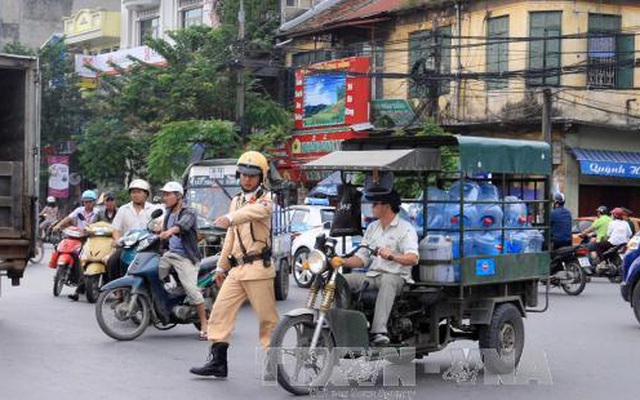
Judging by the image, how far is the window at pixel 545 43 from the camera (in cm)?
3025

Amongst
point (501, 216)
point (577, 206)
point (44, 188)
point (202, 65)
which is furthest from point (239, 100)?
point (501, 216)

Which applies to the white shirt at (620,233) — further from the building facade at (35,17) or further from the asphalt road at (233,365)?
the building facade at (35,17)

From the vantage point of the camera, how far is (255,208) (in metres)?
8.69

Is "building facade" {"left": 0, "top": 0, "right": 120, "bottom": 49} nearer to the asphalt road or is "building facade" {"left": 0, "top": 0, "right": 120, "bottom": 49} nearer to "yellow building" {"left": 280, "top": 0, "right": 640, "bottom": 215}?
"yellow building" {"left": 280, "top": 0, "right": 640, "bottom": 215}

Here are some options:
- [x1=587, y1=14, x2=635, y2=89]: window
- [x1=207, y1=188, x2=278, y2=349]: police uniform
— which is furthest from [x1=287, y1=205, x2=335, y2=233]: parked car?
[x1=207, y1=188, x2=278, y2=349]: police uniform

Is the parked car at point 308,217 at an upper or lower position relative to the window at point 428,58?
lower

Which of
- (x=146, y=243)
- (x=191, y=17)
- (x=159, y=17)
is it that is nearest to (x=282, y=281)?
(x=146, y=243)

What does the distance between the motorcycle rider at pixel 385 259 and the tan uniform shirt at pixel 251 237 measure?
703mm

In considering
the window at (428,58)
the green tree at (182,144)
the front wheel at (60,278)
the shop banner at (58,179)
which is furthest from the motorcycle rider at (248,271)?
the shop banner at (58,179)

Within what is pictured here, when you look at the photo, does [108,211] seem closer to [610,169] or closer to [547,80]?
[547,80]

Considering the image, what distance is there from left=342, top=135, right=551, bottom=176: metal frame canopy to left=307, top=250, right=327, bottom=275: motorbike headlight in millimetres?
1437

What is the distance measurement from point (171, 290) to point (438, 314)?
354cm

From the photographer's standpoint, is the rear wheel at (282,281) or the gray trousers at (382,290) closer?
the gray trousers at (382,290)

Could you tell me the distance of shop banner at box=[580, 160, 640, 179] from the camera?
30159 millimetres
